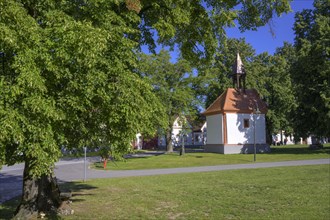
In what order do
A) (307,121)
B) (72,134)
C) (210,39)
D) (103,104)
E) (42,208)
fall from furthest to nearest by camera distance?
(307,121)
(210,39)
(42,208)
(72,134)
(103,104)

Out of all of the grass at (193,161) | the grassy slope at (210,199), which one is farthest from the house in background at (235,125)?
the grassy slope at (210,199)

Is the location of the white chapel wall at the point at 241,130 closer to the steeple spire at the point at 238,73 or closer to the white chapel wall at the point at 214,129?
the white chapel wall at the point at 214,129

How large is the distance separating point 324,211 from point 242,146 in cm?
3369

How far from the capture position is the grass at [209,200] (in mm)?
9445

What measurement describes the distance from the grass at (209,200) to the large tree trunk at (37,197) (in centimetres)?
72

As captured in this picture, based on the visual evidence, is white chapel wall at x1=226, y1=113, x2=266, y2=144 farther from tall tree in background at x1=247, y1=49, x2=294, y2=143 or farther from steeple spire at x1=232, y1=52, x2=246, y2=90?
tall tree in background at x1=247, y1=49, x2=294, y2=143

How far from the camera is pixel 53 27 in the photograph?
6.06 m

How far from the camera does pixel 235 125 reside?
4291 centimetres

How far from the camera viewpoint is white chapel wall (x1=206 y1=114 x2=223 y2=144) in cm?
4297

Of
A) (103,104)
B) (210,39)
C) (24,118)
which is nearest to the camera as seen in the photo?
(24,118)

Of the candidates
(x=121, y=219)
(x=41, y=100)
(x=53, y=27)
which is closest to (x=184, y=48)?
(x=121, y=219)

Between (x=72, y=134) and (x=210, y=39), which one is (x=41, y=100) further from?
(x=210, y=39)

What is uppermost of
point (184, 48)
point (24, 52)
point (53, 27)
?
point (184, 48)

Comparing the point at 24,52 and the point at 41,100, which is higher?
the point at 24,52
